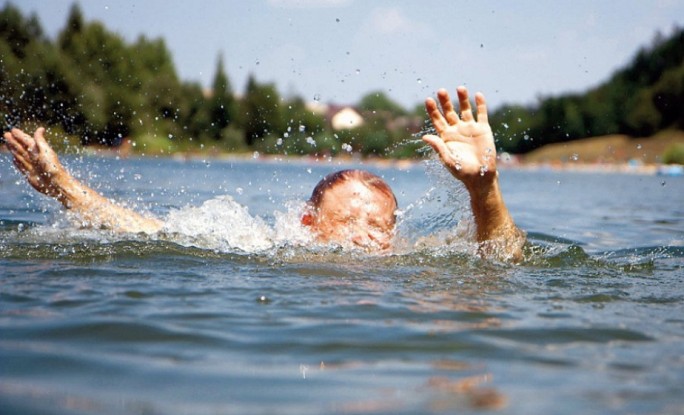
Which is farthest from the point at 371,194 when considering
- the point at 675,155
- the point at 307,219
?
the point at 675,155

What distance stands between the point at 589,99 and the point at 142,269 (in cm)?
7316

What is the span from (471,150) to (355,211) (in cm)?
90

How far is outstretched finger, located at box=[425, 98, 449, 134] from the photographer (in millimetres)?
3883

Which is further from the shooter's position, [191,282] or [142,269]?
[142,269]

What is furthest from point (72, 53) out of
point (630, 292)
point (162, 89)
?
point (630, 292)

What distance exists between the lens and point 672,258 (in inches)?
213

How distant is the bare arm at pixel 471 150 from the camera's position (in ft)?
12.7

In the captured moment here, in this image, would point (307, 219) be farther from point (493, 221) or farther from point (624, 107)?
point (624, 107)

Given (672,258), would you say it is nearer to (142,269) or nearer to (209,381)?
(142,269)

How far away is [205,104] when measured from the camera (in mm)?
→ 61219

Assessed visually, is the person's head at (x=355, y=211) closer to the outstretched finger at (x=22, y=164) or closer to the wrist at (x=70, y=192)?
the wrist at (x=70, y=192)

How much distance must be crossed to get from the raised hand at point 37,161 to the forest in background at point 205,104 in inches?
585

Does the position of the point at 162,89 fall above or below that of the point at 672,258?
above

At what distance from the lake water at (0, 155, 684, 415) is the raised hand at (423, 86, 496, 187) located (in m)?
0.55
